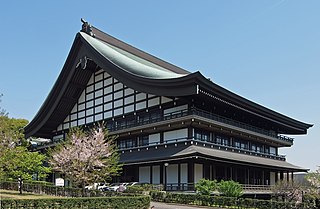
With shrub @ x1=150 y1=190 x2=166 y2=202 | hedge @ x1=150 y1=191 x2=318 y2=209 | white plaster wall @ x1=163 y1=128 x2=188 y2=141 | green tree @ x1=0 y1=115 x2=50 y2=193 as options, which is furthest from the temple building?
green tree @ x1=0 y1=115 x2=50 y2=193

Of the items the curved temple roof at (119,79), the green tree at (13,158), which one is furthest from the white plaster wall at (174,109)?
the green tree at (13,158)

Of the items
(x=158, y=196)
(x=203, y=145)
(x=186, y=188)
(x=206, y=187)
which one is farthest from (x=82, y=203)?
(x=203, y=145)

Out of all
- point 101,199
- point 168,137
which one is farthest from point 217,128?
point 101,199

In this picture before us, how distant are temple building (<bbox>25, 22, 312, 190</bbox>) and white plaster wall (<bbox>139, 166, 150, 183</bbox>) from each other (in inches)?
4.1

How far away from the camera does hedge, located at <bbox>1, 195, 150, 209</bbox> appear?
738 inches

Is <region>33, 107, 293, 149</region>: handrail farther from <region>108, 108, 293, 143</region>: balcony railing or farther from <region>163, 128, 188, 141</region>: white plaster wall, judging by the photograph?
<region>163, 128, 188, 141</region>: white plaster wall

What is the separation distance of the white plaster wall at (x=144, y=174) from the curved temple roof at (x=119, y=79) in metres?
8.50

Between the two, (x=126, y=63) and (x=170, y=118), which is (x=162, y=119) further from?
(x=126, y=63)

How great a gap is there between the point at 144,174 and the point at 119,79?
1048 cm

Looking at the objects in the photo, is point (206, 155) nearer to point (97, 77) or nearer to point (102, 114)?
point (102, 114)

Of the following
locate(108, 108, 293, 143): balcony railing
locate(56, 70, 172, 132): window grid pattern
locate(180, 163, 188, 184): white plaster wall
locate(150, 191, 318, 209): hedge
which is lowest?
locate(150, 191, 318, 209): hedge

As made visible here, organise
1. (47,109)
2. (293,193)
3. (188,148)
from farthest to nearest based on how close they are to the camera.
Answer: (47,109) < (188,148) < (293,193)

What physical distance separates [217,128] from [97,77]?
17.6 meters

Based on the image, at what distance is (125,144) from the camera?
45656 millimetres
